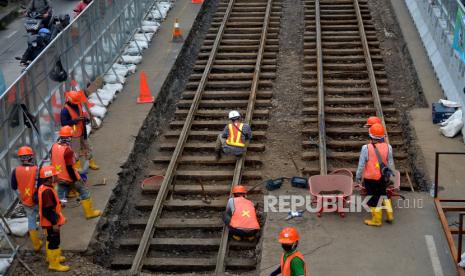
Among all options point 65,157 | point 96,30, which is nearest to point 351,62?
point 96,30

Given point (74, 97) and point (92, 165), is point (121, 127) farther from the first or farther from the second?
point (74, 97)

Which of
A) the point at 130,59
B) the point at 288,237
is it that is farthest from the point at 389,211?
the point at 130,59

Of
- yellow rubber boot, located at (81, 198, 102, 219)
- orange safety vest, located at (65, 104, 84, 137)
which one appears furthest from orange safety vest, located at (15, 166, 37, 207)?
orange safety vest, located at (65, 104, 84, 137)

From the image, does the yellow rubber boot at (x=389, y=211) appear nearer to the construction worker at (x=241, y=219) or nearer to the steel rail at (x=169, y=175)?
the construction worker at (x=241, y=219)

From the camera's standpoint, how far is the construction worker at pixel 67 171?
13.0m

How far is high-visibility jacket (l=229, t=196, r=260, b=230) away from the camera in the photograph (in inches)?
517

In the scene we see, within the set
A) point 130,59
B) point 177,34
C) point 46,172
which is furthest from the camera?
point 177,34

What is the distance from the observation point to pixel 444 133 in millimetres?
16125

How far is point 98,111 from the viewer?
1761 cm

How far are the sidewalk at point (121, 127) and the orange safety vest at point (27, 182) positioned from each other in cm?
98

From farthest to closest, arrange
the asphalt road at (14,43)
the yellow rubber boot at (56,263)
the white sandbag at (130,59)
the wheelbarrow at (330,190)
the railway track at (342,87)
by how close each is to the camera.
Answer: the asphalt road at (14,43)
the white sandbag at (130,59)
the railway track at (342,87)
the wheelbarrow at (330,190)
the yellow rubber boot at (56,263)

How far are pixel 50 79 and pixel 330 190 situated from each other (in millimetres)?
6115

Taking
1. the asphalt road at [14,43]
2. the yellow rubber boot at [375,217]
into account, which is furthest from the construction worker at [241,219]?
the asphalt road at [14,43]

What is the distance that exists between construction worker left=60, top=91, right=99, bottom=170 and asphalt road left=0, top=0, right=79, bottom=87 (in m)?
7.72
